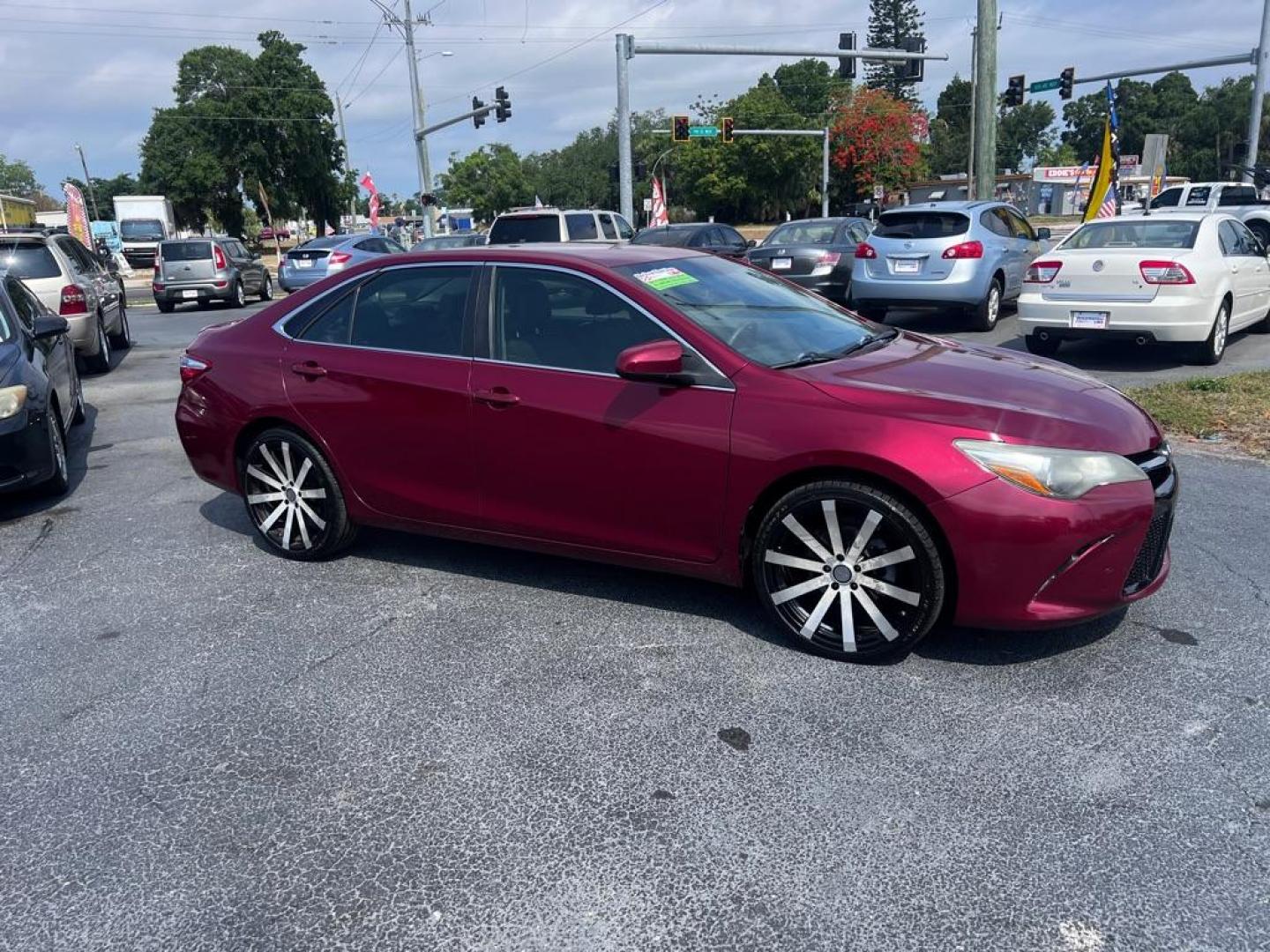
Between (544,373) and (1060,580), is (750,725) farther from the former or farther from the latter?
(544,373)

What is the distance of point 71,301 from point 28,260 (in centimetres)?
84

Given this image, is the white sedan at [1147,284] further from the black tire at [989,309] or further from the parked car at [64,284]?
the parked car at [64,284]

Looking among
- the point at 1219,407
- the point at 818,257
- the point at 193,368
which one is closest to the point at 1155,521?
the point at 193,368

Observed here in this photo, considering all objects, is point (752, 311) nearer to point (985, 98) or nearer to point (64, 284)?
point (64, 284)

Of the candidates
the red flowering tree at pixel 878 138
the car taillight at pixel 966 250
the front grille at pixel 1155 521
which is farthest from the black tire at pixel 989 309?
the red flowering tree at pixel 878 138

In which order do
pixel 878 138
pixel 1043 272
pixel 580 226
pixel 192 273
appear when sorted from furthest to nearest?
1. pixel 878 138
2. pixel 192 273
3. pixel 580 226
4. pixel 1043 272

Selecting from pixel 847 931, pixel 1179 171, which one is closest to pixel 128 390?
pixel 847 931

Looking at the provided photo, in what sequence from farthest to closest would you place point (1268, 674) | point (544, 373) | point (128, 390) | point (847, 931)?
point (128, 390)
point (544, 373)
point (1268, 674)
point (847, 931)

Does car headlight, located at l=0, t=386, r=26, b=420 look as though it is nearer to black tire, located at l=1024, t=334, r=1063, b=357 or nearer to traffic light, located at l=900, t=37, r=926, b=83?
black tire, located at l=1024, t=334, r=1063, b=357

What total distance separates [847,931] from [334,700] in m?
2.09

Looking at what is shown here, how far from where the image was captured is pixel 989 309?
42.3 feet

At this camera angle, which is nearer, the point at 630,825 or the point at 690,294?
the point at 630,825

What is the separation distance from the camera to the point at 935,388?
3.88 metres

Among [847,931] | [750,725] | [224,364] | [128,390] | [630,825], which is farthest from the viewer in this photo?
[128,390]
